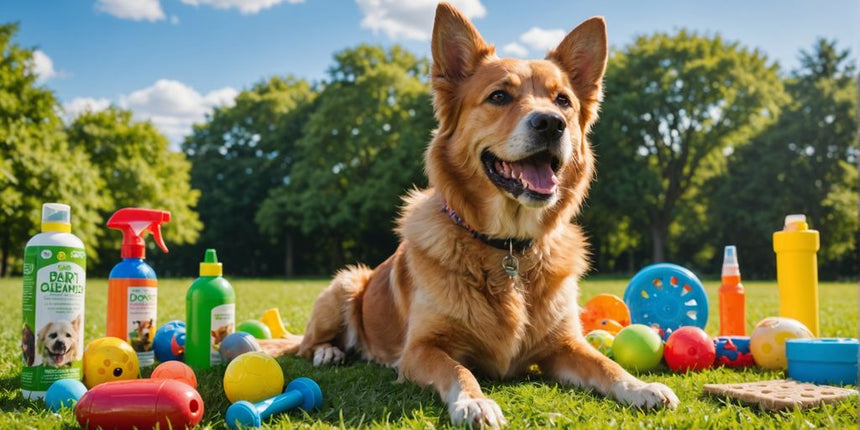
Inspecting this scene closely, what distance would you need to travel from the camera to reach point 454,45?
13.8 feet

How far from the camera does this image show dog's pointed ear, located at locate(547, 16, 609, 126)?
4.31m

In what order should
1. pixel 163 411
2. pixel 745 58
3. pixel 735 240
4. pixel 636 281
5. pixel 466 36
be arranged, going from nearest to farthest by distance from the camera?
pixel 163 411, pixel 466 36, pixel 636 281, pixel 745 58, pixel 735 240

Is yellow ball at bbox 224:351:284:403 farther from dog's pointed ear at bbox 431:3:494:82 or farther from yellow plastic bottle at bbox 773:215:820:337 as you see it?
yellow plastic bottle at bbox 773:215:820:337

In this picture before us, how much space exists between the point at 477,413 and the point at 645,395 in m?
0.90

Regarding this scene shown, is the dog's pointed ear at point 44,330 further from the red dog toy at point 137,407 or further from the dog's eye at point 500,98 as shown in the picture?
the dog's eye at point 500,98

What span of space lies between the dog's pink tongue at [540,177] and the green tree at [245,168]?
35.8 meters

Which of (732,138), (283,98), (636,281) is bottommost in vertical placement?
(636,281)

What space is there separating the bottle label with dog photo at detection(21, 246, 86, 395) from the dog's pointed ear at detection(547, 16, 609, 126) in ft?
10.5

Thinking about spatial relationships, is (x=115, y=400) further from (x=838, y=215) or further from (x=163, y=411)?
(x=838, y=215)

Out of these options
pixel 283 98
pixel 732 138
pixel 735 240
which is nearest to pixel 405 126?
pixel 283 98

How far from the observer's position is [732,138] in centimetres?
3262

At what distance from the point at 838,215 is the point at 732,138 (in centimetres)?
714

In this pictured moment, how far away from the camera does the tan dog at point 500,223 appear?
3.63 metres

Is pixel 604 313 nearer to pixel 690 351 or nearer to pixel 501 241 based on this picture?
pixel 690 351
